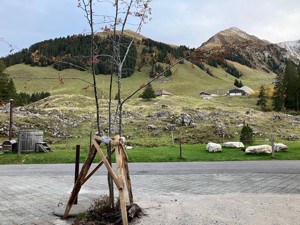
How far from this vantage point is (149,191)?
8.77 metres

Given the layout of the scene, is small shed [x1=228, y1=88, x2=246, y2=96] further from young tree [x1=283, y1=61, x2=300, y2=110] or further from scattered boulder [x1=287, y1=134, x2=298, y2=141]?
scattered boulder [x1=287, y1=134, x2=298, y2=141]

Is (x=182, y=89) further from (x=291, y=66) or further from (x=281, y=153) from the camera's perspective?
(x=281, y=153)

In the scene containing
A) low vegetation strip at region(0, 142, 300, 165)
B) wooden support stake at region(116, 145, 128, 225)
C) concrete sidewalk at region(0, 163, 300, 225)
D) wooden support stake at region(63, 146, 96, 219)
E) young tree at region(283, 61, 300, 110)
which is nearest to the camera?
wooden support stake at region(116, 145, 128, 225)

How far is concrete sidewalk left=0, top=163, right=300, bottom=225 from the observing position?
6.41 metres

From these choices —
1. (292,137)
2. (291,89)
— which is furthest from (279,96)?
(292,137)

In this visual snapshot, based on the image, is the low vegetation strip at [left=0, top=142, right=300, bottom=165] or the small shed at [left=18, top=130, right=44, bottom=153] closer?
the low vegetation strip at [left=0, top=142, right=300, bottom=165]

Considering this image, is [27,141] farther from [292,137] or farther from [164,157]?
[292,137]

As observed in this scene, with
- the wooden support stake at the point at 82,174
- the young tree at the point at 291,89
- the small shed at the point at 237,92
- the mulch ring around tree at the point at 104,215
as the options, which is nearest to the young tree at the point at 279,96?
the young tree at the point at 291,89

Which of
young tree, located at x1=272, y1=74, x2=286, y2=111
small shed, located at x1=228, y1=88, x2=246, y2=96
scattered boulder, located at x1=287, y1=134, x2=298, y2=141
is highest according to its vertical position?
small shed, located at x1=228, y1=88, x2=246, y2=96

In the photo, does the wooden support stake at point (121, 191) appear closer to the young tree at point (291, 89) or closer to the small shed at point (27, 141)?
the small shed at point (27, 141)

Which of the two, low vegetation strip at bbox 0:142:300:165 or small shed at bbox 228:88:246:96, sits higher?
small shed at bbox 228:88:246:96

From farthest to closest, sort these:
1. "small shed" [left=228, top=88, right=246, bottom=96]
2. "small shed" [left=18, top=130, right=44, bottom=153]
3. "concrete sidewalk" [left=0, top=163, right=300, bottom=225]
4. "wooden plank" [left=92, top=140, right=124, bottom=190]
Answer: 1. "small shed" [left=228, top=88, right=246, bottom=96]
2. "small shed" [left=18, top=130, right=44, bottom=153]
3. "concrete sidewalk" [left=0, top=163, right=300, bottom=225]
4. "wooden plank" [left=92, top=140, right=124, bottom=190]

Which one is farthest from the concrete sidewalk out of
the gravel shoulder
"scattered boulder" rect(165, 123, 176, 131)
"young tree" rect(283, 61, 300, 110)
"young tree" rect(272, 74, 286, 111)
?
"young tree" rect(283, 61, 300, 110)

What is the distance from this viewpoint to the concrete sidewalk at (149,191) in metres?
6.41
